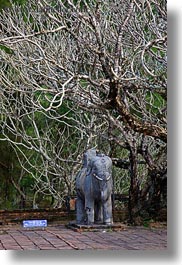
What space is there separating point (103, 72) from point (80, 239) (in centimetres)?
99

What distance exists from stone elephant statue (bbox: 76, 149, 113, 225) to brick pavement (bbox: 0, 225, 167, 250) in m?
0.14

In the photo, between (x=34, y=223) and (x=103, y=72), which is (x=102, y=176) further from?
(x=103, y=72)

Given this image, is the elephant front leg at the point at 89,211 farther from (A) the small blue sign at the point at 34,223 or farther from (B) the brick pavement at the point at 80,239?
(A) the small blue sign at the point at 34,223

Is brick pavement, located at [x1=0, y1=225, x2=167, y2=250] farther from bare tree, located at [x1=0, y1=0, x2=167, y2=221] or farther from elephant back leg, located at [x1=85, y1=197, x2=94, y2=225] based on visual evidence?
bare tree, located at [x1=0, y1=0, x2=167, y2=221]

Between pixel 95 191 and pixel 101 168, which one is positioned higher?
pixel 101 168

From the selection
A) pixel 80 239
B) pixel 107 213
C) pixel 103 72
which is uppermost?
pixel 103 72

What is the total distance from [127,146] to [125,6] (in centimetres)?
97

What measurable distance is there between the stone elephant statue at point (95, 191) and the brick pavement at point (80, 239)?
0.14 metres

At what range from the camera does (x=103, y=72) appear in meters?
3.45

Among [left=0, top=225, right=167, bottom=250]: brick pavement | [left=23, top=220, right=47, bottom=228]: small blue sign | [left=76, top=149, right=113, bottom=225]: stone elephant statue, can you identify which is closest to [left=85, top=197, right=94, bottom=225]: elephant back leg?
[left=76, top=149, right=113, bottom=225]: stone elephant statue

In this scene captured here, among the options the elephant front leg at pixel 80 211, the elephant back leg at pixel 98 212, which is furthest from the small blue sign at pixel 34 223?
the elephant back leg at pixel 98 212

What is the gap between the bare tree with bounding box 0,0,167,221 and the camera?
325 centimetres

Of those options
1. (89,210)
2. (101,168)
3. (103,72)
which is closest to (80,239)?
(89,210)

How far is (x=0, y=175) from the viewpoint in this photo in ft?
16.1
